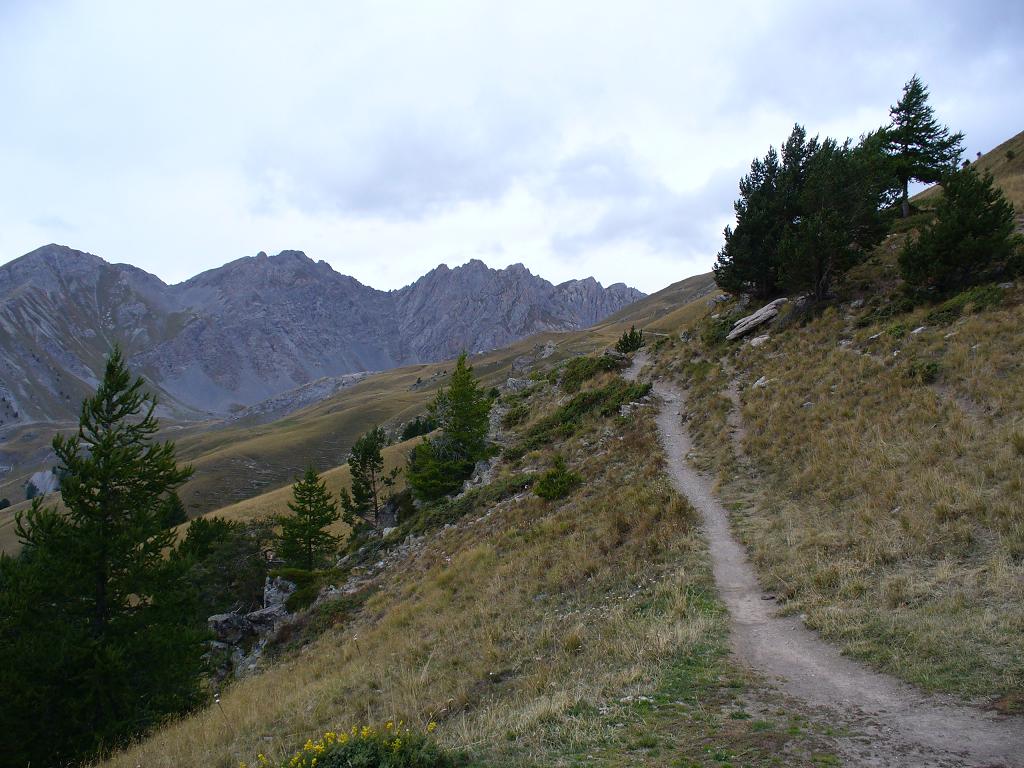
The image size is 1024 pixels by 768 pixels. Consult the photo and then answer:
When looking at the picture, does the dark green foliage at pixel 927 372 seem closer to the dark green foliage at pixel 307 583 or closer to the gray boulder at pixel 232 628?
the dark green foliage at pixel 307 583

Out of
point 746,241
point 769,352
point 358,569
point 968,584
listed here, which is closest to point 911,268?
point 769,352

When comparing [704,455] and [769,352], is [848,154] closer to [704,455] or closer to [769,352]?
[769,352]

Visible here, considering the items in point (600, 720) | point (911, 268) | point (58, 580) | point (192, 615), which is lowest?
point (192, 615)

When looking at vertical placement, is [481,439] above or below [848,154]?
below

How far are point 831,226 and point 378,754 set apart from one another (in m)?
30.4

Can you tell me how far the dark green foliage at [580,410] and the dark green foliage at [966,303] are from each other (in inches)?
538

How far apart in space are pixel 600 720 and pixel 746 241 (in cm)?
3335

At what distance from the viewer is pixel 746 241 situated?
110 ft

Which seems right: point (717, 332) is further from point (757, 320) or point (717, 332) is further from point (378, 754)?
point (378, 754)

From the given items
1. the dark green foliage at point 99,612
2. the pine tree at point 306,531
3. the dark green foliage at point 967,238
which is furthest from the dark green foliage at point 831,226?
the pine tree at point 306,531

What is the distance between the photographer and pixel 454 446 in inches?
1412

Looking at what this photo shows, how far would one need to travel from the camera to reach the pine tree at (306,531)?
3619 centimetres

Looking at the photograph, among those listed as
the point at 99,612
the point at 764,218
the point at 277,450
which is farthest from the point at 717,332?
the point at 277,450

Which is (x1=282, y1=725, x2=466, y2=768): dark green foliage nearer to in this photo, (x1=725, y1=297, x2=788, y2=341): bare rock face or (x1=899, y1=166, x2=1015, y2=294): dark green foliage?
(x1=899, y1=166, x2=1015, y2=294): dark green foliage
